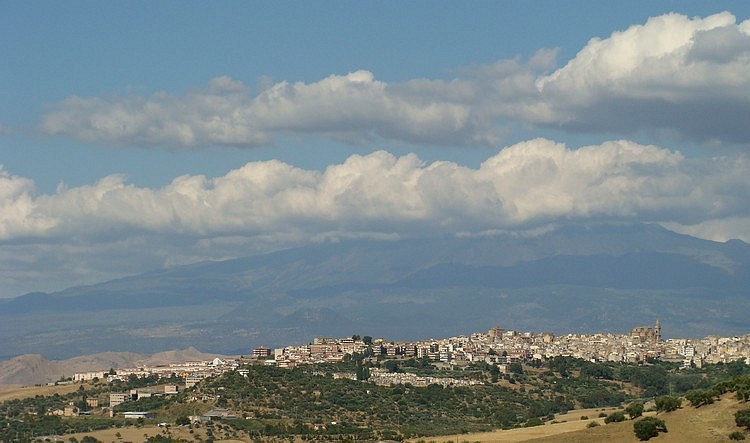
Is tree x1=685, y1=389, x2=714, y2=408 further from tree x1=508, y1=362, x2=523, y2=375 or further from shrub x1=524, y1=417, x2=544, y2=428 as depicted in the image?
tree x1=508, y1=362, x2=523, y2=375

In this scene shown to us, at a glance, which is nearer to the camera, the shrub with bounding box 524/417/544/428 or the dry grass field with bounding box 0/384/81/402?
the shrub with bounding box 524/417/544/428

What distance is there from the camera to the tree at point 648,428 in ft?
267

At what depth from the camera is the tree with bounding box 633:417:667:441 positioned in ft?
267

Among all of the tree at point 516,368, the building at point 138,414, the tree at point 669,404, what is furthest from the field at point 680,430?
the tree at point 516,368

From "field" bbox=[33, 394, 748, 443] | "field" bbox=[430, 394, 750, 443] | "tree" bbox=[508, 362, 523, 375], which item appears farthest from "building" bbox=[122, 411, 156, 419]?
"field" bbox=[430, 394, 750, 443]

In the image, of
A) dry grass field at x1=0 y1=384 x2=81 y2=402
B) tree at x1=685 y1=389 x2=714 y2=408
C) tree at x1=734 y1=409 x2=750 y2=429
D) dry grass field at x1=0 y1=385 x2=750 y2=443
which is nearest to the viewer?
tree at x1=734 y1=409 x2=750 y2=429

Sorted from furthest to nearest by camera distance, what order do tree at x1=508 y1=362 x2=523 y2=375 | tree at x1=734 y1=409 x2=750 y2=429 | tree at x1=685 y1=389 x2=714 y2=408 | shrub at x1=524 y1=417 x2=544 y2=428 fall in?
1. tree at x1=508 y1=362 x2=523 y2=375
2. shrub at x1=524 y1=417 x2=544 y2=428
3. tree at x1=685 y1=389 x2=714 y2=408
4. tree at x1=734 y1=409 x2=750 y2=429

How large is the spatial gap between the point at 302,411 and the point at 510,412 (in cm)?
1993

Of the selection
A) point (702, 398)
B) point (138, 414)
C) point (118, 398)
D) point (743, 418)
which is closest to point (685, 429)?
point (743, 418)

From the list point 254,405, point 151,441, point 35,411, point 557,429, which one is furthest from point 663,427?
point 35,411

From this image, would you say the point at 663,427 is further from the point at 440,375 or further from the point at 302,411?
the point at 440,375

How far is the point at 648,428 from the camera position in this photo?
268 feet

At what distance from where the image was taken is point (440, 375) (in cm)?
17900

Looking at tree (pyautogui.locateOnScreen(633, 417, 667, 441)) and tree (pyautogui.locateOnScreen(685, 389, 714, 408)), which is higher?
tree (pyautogui.locateOnScreen(685, 389, 714, 408))
